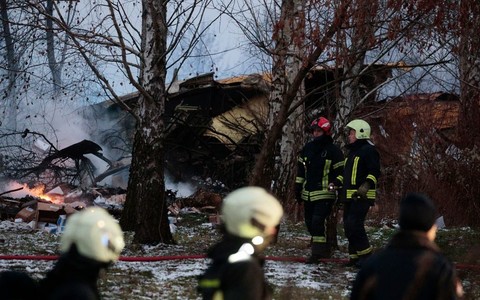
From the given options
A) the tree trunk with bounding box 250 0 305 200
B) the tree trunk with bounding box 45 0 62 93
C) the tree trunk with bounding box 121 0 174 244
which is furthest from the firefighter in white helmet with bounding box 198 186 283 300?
the tree trunk with bounding box 45 0 62 93

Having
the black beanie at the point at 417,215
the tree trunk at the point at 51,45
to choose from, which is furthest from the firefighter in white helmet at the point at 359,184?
the black beanie at the point at 417,215

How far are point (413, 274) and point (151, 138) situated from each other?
25.9 feet

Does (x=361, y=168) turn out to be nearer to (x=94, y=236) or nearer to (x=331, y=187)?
(x=331, y=187)

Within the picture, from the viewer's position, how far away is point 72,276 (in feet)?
12.5

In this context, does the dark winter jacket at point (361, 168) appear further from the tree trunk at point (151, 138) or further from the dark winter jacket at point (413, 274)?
the dark winter jacket at point (413, 274)

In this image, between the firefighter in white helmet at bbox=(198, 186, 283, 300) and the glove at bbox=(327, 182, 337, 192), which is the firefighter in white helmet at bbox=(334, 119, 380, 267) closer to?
the glove at bbox=(327, 182, 337, 192)

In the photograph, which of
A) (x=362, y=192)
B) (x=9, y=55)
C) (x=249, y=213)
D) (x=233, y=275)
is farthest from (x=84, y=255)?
(x=9, y=55)

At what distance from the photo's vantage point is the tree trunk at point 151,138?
11.7 m

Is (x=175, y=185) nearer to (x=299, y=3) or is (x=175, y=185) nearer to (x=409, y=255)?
(x=299, y=3)

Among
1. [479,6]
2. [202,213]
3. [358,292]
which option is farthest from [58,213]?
[358,292]

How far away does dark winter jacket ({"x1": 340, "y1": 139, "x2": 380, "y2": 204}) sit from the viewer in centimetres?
988

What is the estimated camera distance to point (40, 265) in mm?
9461

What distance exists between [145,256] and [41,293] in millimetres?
6799

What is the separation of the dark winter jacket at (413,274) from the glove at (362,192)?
5525mm
